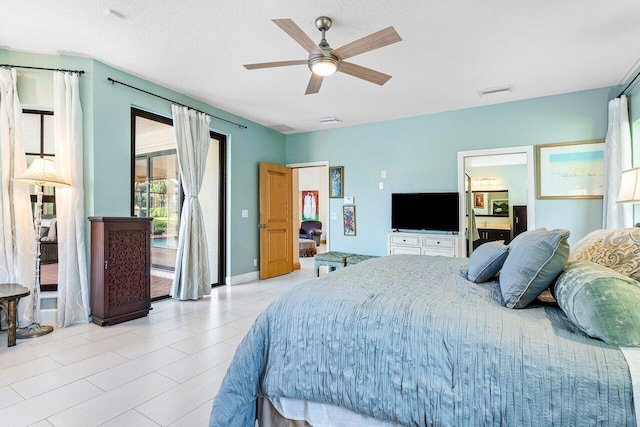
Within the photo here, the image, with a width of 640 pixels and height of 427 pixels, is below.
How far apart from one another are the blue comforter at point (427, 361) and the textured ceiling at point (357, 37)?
85.5 inches

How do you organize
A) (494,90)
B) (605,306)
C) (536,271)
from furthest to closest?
(494,90) < (536,271) < (605,306)

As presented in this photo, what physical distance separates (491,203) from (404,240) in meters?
4.84

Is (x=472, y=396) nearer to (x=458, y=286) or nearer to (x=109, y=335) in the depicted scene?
(x=458, y=286)

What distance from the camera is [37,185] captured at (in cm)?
303

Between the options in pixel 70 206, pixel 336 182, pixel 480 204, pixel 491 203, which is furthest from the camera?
pixel 480 204

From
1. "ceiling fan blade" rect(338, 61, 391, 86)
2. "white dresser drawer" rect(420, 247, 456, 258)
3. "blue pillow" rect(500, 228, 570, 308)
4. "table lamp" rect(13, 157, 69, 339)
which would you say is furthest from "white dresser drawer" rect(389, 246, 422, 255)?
"table lamp" rect(13, 157, 69, 339)

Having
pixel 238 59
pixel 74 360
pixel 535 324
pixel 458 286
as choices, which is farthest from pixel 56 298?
pixel 535 324

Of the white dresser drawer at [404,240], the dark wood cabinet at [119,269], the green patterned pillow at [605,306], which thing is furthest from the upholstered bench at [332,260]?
the green patterned pillow at [605,306]

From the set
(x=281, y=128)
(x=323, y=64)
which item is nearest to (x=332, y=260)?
(x=281, y=128)

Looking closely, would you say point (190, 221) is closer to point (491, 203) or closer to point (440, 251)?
point (440, 251)

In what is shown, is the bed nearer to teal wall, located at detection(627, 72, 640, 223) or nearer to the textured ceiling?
the textured ceiling

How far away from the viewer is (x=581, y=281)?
1216 mm

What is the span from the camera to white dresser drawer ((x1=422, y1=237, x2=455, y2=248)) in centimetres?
471

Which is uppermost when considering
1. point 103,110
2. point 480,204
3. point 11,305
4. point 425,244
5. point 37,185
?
point 103,110
